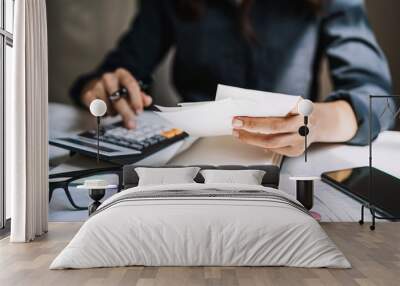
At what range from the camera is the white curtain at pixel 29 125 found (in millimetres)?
5551

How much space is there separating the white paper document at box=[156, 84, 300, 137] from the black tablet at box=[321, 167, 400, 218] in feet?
3.30

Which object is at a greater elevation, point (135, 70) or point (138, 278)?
point (135, 70)

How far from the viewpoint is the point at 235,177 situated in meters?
6.30

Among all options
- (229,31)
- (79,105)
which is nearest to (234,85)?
(229,31)

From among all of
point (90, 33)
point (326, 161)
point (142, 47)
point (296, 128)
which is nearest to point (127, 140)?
point (142, 47)

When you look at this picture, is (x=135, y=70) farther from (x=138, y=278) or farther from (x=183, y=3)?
(x=138, y=278)

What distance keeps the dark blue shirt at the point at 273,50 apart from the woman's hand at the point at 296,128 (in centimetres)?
12

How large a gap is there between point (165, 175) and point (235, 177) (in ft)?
2.53

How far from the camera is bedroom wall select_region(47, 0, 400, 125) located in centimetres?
705

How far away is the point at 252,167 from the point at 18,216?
266cm

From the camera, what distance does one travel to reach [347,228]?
21.2ft

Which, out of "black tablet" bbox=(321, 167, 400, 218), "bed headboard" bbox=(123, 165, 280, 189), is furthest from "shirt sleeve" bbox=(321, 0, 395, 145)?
"bed headboard" bbox=(123, 165, 280, 189)

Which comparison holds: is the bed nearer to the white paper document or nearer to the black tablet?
the white paper document

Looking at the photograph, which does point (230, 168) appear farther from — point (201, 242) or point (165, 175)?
point (201, 242)
